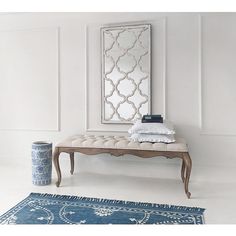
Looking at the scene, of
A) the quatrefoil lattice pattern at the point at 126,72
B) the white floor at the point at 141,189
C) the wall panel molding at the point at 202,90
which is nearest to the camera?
the white floor at the point at 141,189

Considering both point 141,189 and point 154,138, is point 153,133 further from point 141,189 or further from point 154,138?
point 141,189

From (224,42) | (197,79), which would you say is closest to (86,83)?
(197,79)

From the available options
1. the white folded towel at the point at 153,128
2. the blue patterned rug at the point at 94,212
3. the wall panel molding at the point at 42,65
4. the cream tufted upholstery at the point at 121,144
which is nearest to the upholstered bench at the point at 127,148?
the cream tufted upholstery at the point at 121,144

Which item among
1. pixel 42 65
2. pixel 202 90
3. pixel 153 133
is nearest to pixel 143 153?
pixel 153 133

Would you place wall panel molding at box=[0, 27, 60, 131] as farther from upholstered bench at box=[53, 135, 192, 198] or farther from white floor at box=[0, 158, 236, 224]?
upholstered bench at box=[53, 135, 192, 198]

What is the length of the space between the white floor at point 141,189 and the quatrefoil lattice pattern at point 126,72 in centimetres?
85

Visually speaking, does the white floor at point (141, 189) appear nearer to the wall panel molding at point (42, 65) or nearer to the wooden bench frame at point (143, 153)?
the wooden bench frame at point (143, 153)

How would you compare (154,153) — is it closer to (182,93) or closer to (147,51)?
(182,93)

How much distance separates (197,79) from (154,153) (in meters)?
1.23

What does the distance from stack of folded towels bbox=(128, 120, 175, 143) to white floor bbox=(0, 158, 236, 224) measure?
1.93 feet

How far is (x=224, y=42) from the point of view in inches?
138

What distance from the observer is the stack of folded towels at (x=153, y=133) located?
3188mm

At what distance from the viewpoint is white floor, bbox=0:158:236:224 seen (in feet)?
8.99

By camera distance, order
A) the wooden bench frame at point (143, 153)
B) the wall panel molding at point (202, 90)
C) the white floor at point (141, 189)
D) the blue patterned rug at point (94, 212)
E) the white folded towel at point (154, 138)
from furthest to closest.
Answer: the wall panel molding at point (202, 90) < the white folded towel at point (154, 138) < the wooden bench frame at point (143, 153) < the white floor at point (141, 189) < the blue patterned rug at point (94, 212)
